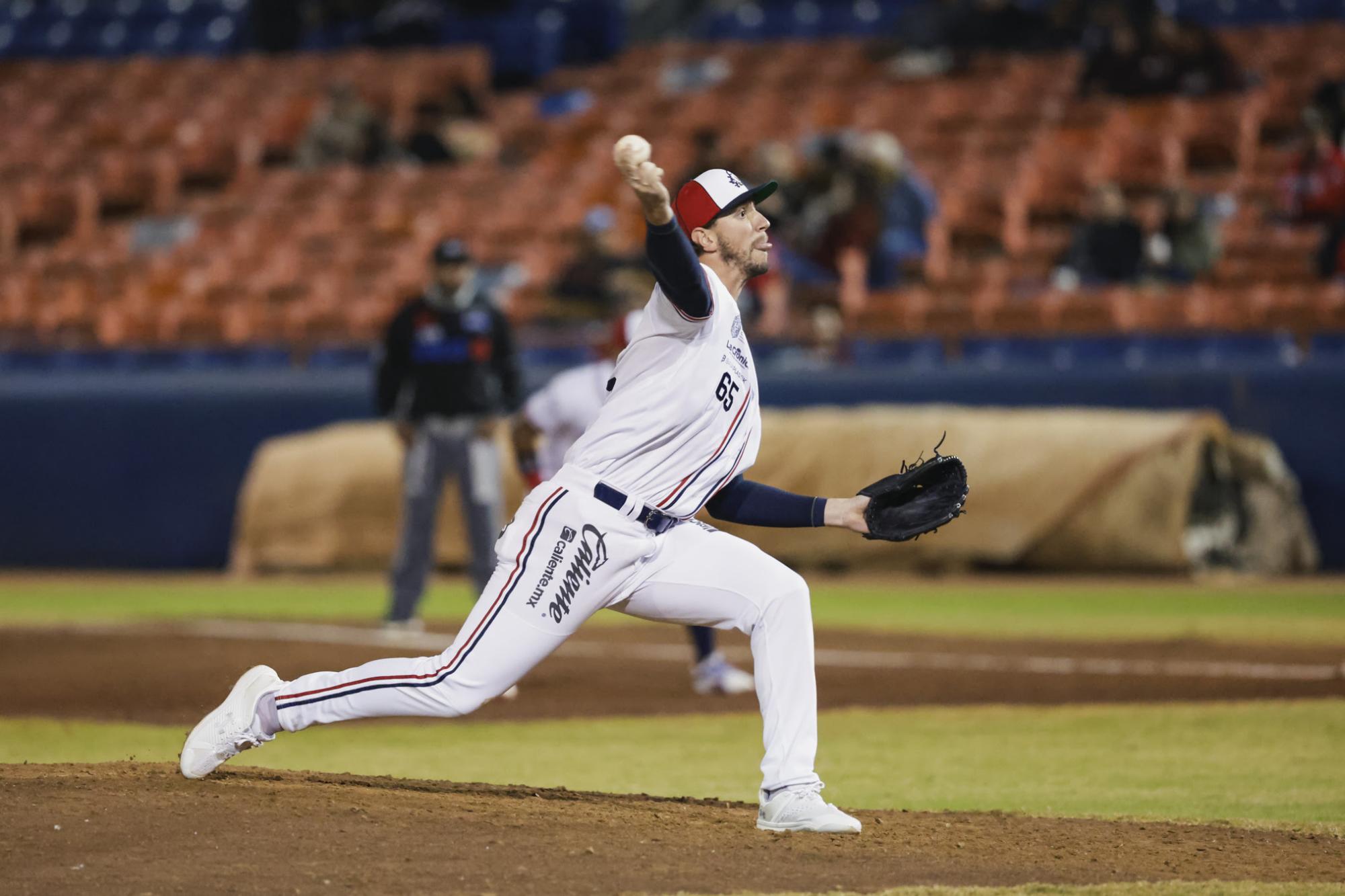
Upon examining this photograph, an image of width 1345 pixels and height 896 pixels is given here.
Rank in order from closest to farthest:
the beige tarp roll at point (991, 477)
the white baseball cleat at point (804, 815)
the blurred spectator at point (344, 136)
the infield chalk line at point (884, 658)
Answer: the white baseball cleat at point (804, 815) < the infield chalk line at point (884, 658) < the beige tarp roll at point (991, 477) < the blurred spectator at point (344, 136)

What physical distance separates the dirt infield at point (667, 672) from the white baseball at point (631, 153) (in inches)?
163

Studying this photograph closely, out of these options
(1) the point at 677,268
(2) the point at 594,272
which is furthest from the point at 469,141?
(1) the point at 677,268

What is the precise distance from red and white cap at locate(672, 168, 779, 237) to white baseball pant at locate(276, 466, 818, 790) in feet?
2.50

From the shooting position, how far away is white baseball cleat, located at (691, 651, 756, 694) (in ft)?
28.9

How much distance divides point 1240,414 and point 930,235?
344 centimetres

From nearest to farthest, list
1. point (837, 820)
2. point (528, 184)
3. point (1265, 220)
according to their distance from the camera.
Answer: point (837, 820)
point (1265, 220)
point (528, 184)

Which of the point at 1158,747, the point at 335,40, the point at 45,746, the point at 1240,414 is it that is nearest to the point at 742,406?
the point at 1158,747

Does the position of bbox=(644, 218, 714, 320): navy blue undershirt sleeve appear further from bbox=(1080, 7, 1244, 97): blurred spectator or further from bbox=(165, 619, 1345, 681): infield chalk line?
bbox=(1080, 7, 1244, 97): blurred spectator

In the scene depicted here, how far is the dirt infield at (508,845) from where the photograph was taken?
169 inches

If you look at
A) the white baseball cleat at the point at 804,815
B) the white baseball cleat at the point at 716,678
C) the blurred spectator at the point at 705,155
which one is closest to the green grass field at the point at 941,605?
the white baseball cleat at the point at 716,678

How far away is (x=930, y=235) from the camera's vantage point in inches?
647

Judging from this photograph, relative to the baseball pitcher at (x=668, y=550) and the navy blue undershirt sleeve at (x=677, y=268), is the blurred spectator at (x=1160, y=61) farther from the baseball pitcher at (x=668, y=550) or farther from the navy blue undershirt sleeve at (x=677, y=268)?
the navy blue undershirt sleeve at (x=677, y=268)

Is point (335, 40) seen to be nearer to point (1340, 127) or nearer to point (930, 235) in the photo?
point (930, 235)

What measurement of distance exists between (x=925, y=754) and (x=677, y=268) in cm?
310
